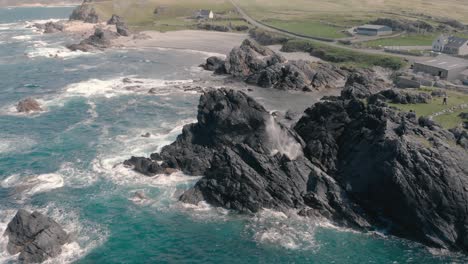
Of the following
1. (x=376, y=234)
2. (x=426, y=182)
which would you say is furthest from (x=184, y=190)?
(x=426, y=182)

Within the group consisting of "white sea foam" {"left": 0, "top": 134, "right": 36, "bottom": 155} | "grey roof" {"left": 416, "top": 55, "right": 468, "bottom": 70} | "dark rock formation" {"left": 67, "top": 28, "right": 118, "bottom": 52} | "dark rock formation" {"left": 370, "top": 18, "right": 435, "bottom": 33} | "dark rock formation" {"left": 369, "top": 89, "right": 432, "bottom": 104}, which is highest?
"dark rock formation" {"left": 370, "top": 18, "right": 435, "bottom": 33}

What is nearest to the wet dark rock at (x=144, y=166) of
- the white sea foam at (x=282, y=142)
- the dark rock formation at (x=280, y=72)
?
the white sea foam at (x=282, y=142)

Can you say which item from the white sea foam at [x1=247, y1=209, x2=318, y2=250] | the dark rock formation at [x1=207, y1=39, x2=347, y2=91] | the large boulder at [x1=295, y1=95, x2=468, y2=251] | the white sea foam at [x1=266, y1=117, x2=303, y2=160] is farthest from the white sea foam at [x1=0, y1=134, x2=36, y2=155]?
the dark rock formation at [x1=207, y1=39, x2=347, y2=91]

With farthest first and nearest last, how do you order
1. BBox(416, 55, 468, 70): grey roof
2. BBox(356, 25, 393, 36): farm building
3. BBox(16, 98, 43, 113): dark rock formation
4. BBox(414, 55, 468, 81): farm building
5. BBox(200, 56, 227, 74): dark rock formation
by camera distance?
BBox(356, 25, 393, 36): farm building < BBox(200, 56, 227, 74): dark rock formation < BBox(416, 55, 468, 70): grey roof < BBox(414, 55, 468, 81): farm building < BBox(16, 98, 43, 113): dark rock formation

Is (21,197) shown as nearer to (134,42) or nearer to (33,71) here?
(33,71)

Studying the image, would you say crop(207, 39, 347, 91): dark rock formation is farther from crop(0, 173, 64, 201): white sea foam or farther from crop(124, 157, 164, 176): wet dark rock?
crop(0, 173, 64, 201): white sea foam

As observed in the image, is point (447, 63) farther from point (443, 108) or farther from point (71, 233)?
point (71, 233)

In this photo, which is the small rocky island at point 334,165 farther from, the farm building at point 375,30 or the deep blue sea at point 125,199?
the farm building at point 375,30
